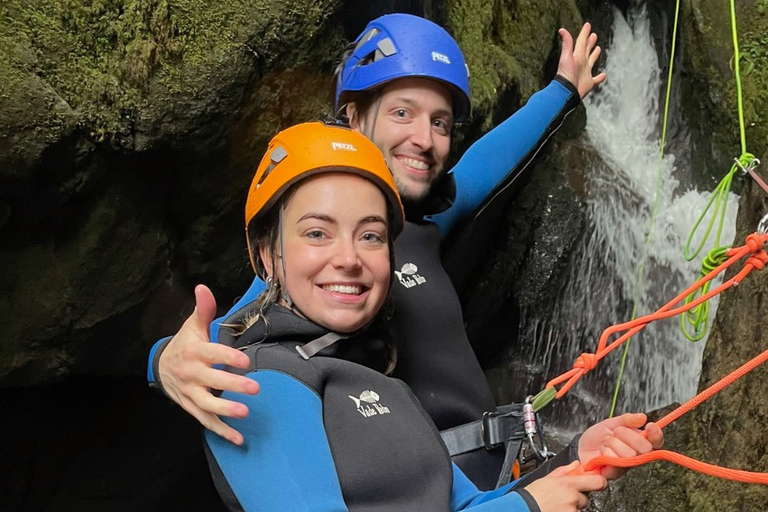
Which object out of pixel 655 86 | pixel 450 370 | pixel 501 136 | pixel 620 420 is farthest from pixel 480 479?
pixel 655 86

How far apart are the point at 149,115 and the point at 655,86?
16.3 ft

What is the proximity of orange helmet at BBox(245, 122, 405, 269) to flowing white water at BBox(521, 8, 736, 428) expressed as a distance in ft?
13.9

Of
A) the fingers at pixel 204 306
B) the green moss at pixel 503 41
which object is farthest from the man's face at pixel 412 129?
the green moss at pixel 503 41

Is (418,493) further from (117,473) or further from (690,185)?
(690,185)

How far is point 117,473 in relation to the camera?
15.9 feet

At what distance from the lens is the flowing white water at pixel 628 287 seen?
570cm

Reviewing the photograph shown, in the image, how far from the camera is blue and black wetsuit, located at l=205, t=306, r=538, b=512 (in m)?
1.41

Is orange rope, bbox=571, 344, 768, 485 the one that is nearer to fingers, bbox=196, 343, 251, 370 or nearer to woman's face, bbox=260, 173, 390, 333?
woman's face, bbox=260, 173, 390, 333

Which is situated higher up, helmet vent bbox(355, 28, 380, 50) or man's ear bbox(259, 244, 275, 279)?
helmet vent bbox(355, 28, 380, 50)

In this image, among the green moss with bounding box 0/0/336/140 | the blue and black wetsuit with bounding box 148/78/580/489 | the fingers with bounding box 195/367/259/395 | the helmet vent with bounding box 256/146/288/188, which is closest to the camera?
the fingers with bounding box 195/367/259/395

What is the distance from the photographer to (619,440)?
5.41 feet

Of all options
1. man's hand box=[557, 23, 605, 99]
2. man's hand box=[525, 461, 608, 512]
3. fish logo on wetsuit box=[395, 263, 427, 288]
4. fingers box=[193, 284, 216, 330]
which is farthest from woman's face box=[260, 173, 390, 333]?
man's hand box=[557, 23, 605, 99]

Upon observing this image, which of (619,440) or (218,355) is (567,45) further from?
→ (218,355)

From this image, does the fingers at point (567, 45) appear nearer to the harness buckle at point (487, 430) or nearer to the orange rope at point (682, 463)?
the harness buckle at point (487, 430)
